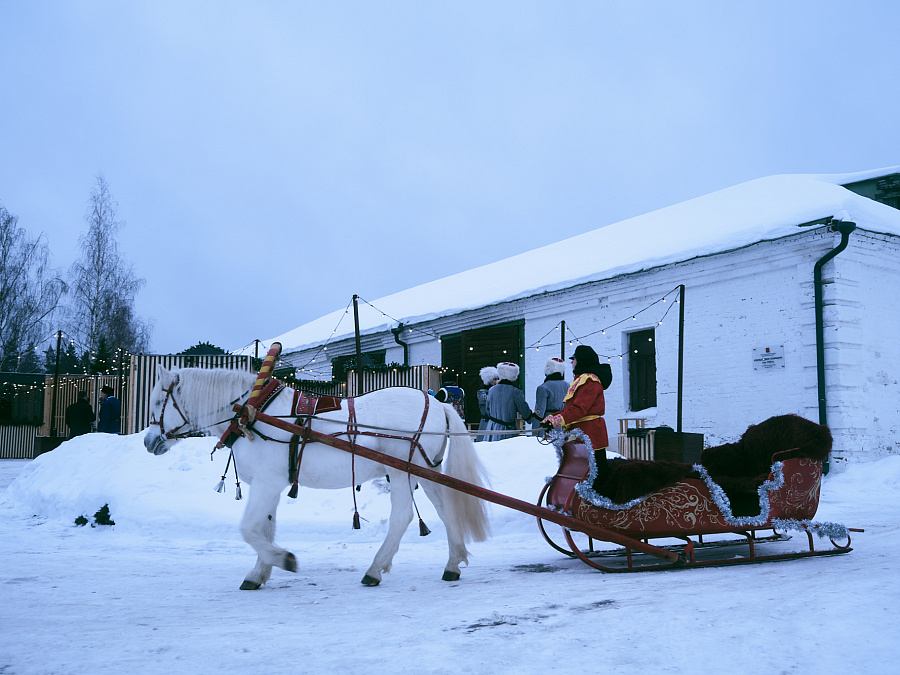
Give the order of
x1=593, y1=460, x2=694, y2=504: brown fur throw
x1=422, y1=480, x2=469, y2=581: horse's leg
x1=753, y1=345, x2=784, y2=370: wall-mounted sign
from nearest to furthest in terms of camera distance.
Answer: x1=422, y1=480, x2=469, y2=581: horse's leg
x1=593, y1=460, x2=694, y2=504: brown fur throw
x1=753, y1=345, x2=784, y2=370: wall-mounted sign

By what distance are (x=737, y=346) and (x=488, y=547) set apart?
22.1ft

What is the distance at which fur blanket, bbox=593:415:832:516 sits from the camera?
525 centimetres

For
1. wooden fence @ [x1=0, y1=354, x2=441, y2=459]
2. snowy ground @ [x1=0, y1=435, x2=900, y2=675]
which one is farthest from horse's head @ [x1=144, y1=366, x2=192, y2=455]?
snowy ground @ [x1=0, y1=435, x2=900, y2=675]

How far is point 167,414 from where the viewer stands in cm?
552

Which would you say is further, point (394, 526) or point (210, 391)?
point (210, 391)

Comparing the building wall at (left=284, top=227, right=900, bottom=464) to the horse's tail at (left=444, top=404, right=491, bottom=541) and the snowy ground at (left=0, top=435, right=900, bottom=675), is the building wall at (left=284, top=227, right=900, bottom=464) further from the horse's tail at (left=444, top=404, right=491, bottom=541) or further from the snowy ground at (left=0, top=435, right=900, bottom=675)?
the horse's tail at (left=444, top=404, right=491, bottom=541)

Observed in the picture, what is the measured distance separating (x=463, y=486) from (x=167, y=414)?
2.46 meters

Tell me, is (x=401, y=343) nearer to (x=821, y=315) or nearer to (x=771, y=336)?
(x=771, y=336)

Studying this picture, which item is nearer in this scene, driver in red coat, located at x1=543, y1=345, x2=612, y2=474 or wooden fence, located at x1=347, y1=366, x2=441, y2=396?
driver in red coat, located at x1=543, y1=345, x2=612, y2=474

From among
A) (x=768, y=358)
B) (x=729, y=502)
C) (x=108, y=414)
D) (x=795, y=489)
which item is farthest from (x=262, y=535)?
(x=108, y=414)

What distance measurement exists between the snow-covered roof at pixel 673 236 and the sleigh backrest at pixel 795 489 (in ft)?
19.9

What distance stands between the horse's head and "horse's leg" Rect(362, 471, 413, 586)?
5.75 feet

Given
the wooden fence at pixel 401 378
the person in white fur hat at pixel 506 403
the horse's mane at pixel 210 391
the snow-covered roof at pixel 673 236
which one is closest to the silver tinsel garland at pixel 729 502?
the horse's mane at pixel 210 391

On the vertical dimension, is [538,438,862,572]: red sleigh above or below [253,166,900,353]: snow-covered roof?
below
